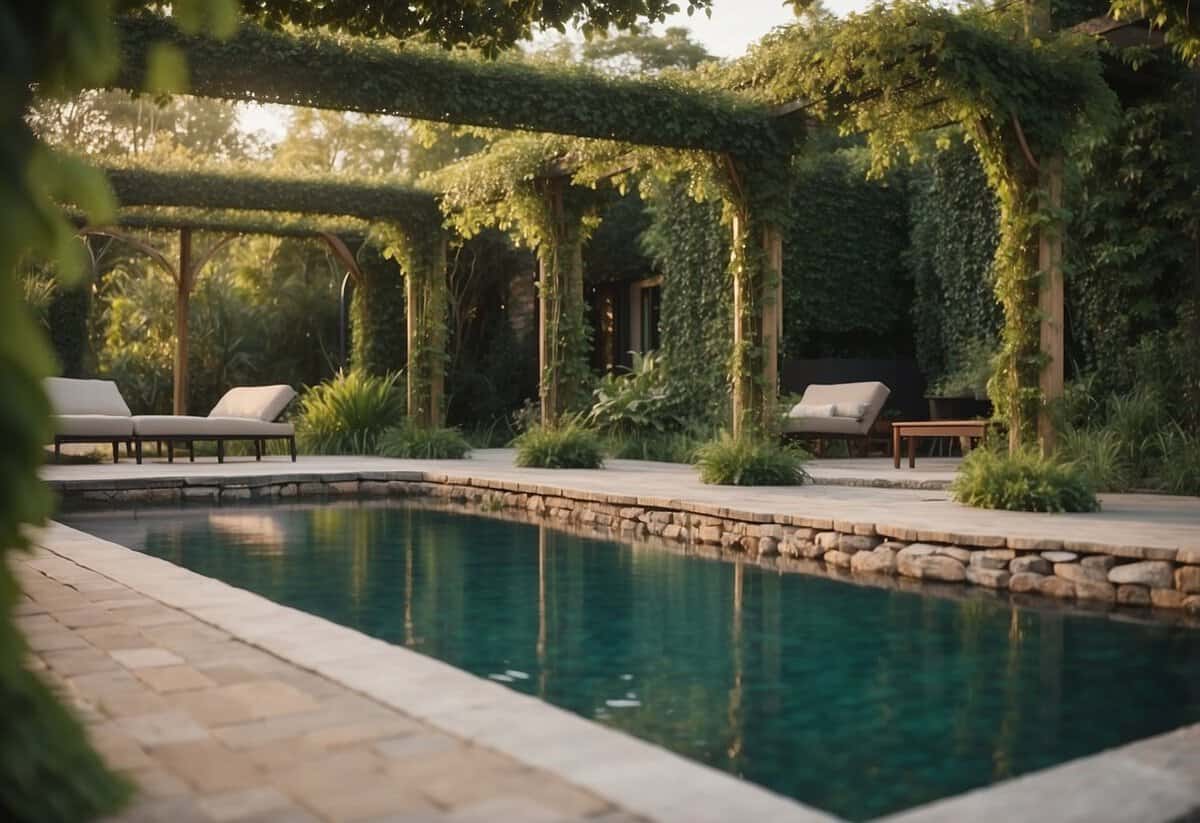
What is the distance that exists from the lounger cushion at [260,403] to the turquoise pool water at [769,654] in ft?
16.4

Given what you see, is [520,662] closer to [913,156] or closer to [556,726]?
[556,726]

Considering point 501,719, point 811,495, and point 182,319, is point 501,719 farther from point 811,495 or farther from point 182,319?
point 182,319

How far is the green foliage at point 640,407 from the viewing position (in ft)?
43.4

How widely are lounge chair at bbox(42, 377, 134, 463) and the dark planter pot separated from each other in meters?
7.96

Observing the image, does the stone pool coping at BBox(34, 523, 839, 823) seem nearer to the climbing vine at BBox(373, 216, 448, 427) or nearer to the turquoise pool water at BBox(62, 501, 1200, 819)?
the turquoise pool water at BBox(62, 501, 1200, 819)

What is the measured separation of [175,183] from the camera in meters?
11.5

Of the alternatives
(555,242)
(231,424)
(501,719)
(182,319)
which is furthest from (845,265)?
(501,719)

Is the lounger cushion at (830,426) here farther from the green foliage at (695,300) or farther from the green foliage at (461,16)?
the green foliage at (461,16)

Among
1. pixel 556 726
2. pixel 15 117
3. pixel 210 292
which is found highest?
pixel 210 292

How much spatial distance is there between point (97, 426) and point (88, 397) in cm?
77

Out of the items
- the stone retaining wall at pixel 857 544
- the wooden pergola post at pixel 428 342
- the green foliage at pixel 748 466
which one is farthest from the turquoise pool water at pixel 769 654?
the wooden pergola post at pixel 428 342

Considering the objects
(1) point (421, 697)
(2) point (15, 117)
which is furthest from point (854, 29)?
(2) point (15, 117)

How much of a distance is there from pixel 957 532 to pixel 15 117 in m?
4.53

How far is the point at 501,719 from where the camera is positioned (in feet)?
7.57
